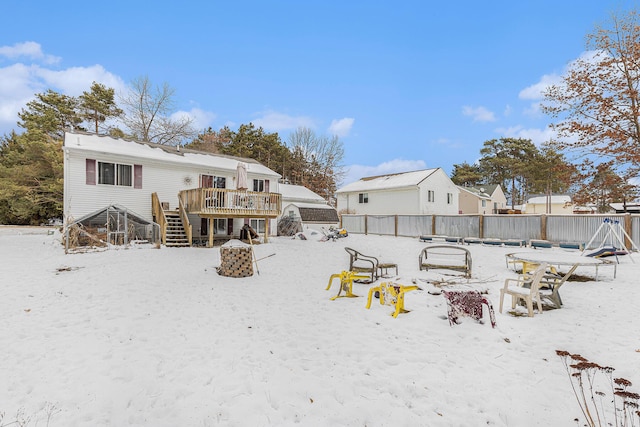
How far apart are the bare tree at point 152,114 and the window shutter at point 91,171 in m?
16.1

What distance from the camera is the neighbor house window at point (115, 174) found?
1391 centimetres

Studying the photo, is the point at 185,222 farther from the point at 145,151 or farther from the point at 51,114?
the point at 51,114

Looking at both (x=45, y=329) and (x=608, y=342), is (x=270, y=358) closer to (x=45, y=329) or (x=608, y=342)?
(x=45, y=329)

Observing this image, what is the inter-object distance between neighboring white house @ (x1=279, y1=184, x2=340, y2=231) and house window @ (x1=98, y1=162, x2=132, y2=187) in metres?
9.65

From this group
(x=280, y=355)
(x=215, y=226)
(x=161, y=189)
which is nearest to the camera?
(x=280, y=355)

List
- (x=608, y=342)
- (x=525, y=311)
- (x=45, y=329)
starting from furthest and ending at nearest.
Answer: (x=525, y=311) < (x=45, y=329) < (x=608, y=342)

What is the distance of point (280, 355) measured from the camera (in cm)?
423

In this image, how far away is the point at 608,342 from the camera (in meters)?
4.49

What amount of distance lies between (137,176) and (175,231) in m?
3.61

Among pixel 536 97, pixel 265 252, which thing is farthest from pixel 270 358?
pixel 536 97

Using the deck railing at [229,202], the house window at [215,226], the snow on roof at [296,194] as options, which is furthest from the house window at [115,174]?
the snow on roof at [296,194]

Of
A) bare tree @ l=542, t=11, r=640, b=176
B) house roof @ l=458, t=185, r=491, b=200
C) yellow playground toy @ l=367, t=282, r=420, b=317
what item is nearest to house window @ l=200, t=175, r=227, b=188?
yellow playground toy @ l=367, t=282, r=420, b=317

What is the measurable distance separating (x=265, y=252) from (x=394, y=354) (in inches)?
368

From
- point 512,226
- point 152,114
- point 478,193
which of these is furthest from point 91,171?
point 478,193
